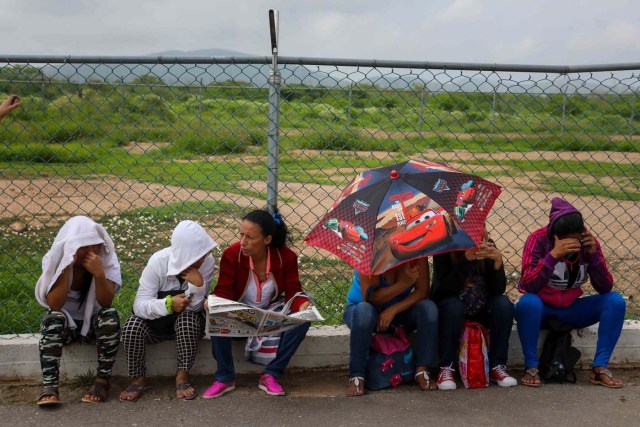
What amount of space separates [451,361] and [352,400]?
614 millimetres

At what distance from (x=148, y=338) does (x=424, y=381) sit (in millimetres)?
1529

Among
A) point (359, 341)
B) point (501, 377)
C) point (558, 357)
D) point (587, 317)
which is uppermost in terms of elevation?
point (587, 317)

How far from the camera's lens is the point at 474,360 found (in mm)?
4113

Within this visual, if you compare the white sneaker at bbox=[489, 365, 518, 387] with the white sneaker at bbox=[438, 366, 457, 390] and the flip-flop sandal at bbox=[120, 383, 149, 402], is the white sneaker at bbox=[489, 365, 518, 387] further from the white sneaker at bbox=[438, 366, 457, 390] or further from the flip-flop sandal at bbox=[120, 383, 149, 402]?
the flip-flop sandal at bbox=[120, 383, 149, 402]

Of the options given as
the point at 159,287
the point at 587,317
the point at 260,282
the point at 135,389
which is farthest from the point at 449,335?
the point at 135,389

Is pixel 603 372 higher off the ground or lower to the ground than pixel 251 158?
lower

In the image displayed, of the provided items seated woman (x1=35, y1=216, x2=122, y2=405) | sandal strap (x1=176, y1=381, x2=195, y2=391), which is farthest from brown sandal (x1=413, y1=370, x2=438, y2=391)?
seated woman (x1=35, y1=216, x2=122, y2=405)

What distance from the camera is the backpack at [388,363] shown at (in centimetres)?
409

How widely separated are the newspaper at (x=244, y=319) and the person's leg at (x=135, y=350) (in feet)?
1.28

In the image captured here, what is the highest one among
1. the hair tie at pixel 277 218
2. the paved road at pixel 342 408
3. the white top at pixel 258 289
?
the hair tie at pixel 277 218

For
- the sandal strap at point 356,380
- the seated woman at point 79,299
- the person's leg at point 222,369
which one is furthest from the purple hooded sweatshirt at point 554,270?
the seated woman at point 79,299

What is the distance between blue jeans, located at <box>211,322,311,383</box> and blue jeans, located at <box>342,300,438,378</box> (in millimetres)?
274

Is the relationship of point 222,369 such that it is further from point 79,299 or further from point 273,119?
point 273,119

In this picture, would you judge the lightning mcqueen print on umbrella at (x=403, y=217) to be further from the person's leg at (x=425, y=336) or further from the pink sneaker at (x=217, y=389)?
the pink sneaker at (x=217, y=389)
